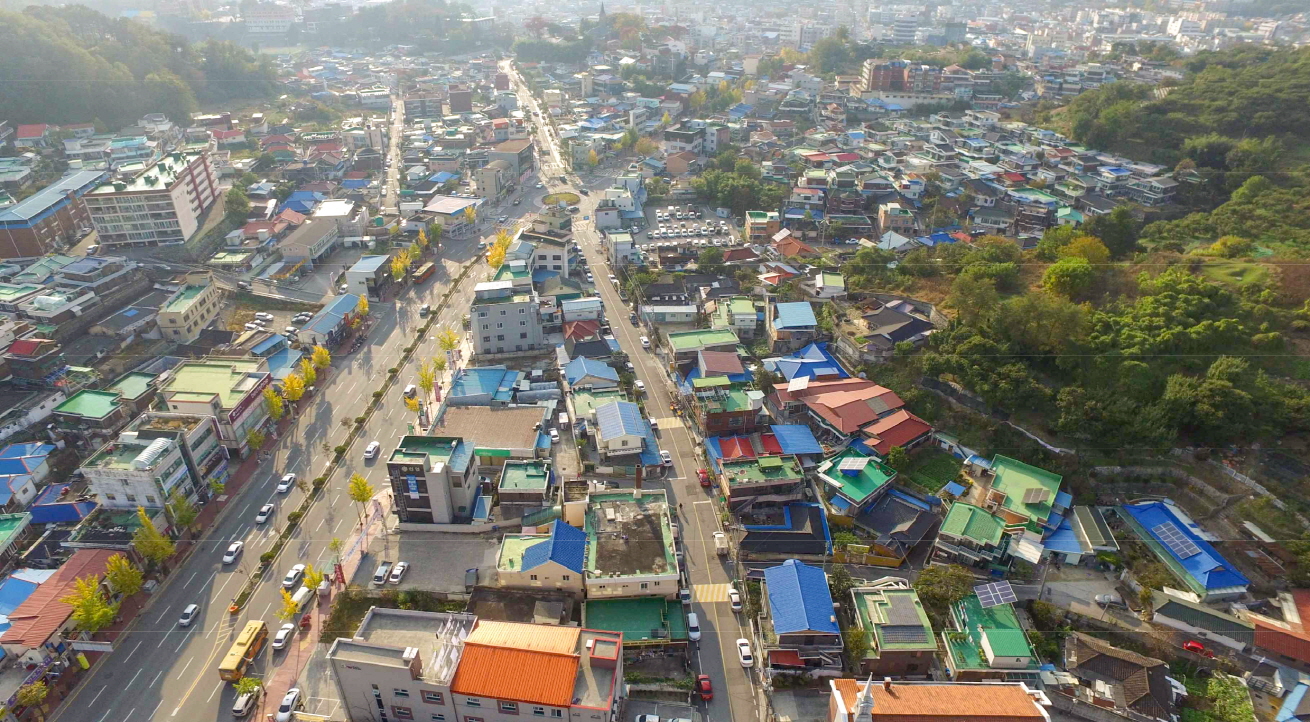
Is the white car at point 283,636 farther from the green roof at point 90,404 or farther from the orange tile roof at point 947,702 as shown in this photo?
the orange tile roof at point 947,702

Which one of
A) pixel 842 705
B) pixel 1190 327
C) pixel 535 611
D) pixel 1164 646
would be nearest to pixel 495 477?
pixel 535 611

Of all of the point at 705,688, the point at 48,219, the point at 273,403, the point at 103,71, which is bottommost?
the point at 705,688

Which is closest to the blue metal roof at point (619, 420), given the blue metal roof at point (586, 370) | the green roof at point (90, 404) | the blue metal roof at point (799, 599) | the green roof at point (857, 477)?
the blue metal roof at point (586, 370)

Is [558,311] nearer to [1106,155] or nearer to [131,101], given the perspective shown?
[1106,155]

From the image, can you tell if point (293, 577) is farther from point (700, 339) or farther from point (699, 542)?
point (700, 339)

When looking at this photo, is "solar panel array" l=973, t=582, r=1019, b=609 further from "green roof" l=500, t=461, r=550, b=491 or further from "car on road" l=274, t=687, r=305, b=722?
"car on road" l=274, t=687, r=305, b=722

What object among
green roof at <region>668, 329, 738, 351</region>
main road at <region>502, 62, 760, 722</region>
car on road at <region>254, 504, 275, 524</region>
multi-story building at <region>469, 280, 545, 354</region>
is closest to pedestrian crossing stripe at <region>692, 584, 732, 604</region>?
main road at <region>502, 62, 760, 722</region>

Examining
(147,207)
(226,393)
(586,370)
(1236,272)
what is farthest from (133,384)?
(1236,272)
